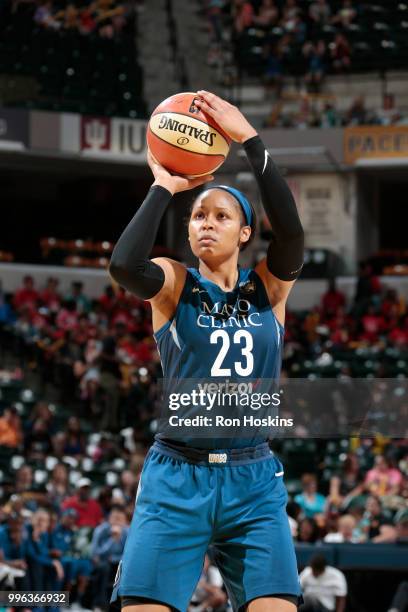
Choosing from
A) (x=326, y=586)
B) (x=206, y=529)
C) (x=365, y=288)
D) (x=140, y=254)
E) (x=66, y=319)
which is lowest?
(x=326, y=586)

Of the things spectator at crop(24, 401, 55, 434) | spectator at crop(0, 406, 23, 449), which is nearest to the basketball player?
spectator at crop(0, 406, 23, 449)

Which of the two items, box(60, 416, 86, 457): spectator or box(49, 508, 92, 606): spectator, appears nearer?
box(49, 508, 92, 606): spectator

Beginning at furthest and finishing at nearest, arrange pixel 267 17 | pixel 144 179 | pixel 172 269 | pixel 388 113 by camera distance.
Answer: pixel 144 179
pixel 267 17
pixel 388 113
pixel 172 269

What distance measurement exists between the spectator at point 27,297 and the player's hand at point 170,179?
14783 millimetres

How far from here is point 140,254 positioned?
4148mm

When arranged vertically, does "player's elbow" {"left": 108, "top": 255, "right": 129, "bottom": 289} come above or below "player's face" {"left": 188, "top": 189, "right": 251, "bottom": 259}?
below

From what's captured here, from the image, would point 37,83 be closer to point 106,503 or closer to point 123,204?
point 123,204

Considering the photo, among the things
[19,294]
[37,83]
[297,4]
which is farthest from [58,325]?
[297,4]

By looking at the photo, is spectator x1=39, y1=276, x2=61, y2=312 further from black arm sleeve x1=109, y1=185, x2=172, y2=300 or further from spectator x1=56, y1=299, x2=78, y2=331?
black arm sleeve x1=109, y1=185, x2=172, y2=300

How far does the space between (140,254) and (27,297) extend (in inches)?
621

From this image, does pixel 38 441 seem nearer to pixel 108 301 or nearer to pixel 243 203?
pixel 108 301

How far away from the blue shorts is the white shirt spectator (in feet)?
17.3

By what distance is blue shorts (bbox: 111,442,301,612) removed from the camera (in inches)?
160

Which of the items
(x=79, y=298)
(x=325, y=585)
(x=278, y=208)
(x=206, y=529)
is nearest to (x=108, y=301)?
(x=79, y=298)
